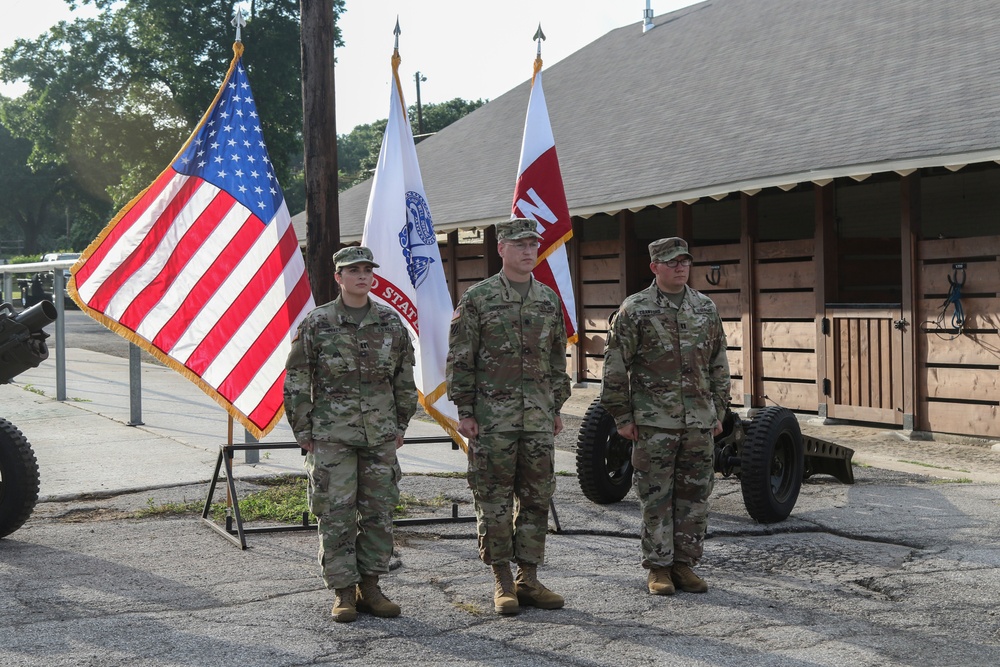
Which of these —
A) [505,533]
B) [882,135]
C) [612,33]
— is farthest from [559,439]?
[612,33]

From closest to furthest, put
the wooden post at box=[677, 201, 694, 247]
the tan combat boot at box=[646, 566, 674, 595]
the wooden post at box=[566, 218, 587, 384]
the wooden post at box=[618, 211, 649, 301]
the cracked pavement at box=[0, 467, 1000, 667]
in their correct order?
the cracked pavement at box=[0, 467, 1000, 667] < the tan combat boot at box=[646, 566, 674, 595] < the wooden post at box=[677, 201, 694, 247] < the wooden post at box=[618, 211, 649, 301] < the wooden post at box=[566, 218, 587, 384]

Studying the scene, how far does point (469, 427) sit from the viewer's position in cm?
529

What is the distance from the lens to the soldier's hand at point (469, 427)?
209 inches

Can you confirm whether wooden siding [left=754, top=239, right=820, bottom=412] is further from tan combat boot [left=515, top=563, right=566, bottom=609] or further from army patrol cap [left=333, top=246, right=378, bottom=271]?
army patrol cap [left=333, top=246, right=378, bottom=271]

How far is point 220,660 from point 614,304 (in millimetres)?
11920

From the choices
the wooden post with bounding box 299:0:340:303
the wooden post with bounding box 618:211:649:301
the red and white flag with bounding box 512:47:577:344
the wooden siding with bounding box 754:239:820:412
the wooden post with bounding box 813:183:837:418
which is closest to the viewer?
the wooden post with bounding box 299:0:340:303

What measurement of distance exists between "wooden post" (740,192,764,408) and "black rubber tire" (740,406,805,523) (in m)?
6.10

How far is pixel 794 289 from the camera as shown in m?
13.0

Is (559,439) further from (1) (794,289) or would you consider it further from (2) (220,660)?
(2) (220,660)

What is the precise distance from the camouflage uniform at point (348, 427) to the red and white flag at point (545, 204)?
2.60 m

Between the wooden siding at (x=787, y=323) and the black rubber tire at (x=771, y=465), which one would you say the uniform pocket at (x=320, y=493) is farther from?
the wooden siding at (x=787, y=323)

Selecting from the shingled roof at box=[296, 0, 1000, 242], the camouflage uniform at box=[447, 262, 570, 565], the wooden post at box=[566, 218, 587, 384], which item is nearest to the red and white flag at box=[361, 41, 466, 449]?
the camouflage uniform at box=[447, 262, 570, 565]

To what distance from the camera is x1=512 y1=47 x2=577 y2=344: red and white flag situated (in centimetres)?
774

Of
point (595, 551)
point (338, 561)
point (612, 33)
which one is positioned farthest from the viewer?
point (612, 33)
